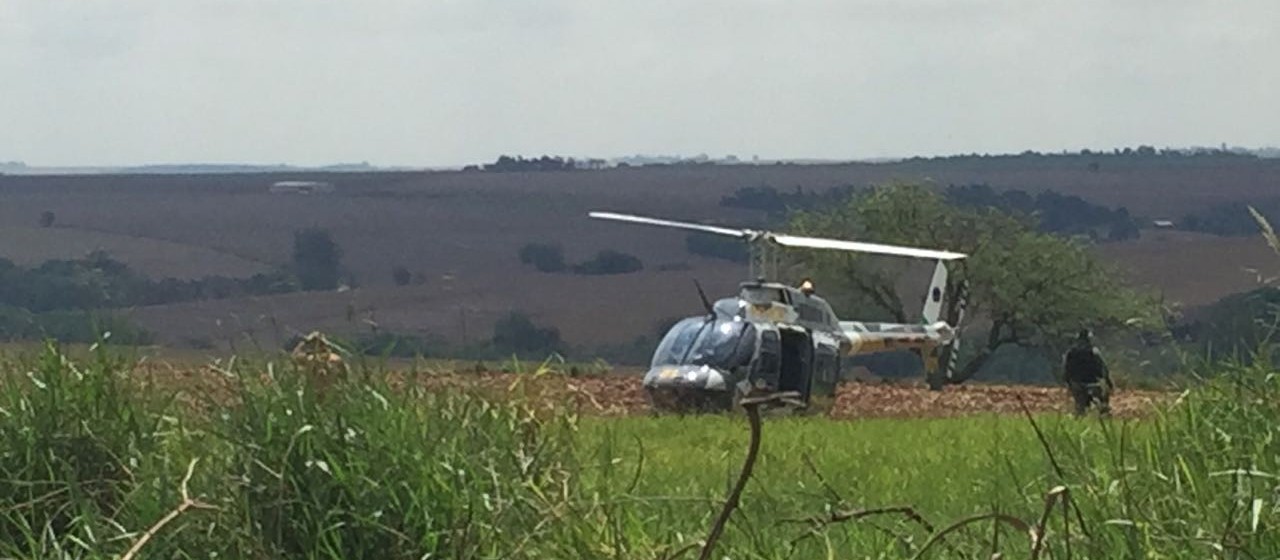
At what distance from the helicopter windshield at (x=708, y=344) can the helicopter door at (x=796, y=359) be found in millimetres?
462

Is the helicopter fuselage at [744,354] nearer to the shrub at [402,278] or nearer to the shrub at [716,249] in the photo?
the shrub at [402,278]

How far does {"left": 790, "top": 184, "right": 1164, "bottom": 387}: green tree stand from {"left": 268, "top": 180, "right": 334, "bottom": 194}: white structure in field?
Answer: 146ft

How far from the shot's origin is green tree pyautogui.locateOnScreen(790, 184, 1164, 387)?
1508 inches

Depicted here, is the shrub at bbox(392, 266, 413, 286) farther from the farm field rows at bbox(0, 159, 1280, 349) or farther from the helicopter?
the helicopter

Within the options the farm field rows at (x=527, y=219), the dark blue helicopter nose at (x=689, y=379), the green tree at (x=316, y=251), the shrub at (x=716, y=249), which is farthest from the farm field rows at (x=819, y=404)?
the shrub at (x=716, y=249)

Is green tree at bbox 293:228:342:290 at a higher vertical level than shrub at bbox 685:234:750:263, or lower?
higher

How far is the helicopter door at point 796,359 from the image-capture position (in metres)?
21.8

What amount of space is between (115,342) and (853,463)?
489 centimetres

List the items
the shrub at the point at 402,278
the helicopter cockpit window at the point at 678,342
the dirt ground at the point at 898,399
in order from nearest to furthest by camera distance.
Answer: the dirt ground at the point at 898,399
the helicopter cockpit window at the point at 678,342
the shrub at the point at 402,278

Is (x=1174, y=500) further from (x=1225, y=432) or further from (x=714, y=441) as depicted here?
(x=714, y=441)

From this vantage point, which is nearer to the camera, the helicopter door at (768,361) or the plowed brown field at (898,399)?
the helicopter door at (768,361)

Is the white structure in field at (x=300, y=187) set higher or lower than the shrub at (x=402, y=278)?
lower

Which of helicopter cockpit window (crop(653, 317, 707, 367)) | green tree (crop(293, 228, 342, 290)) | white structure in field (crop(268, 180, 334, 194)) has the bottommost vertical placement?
white structure in field (crop(268, 180, 334, 194))

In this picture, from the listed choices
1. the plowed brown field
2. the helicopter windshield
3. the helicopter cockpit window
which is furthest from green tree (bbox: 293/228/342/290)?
the helicopter windshield
